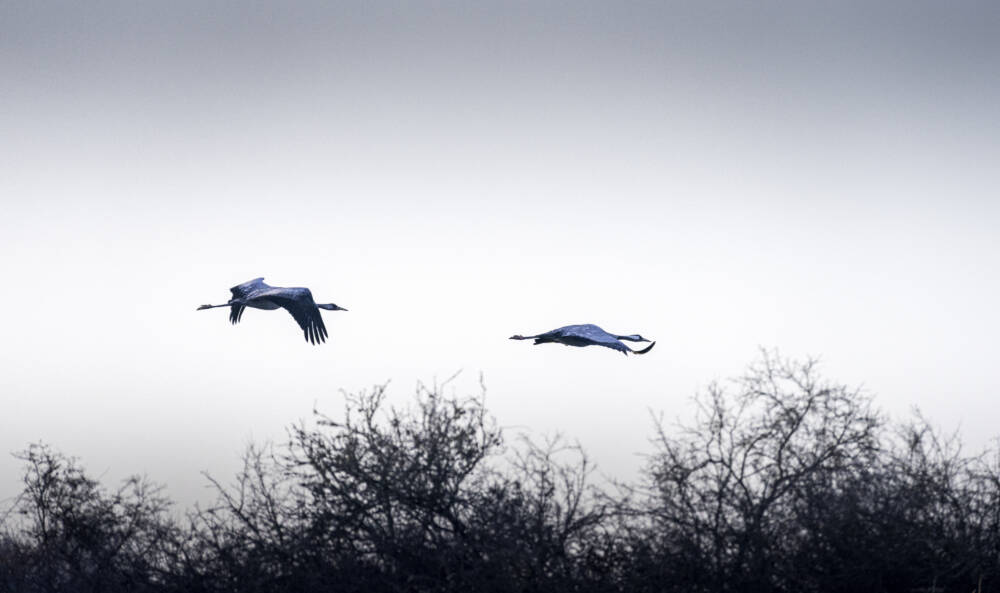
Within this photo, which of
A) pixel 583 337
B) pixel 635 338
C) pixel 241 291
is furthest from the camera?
pixel 241 291

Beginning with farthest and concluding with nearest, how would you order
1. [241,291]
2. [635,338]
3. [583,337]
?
[241,291] < [635,338] < [583,337]

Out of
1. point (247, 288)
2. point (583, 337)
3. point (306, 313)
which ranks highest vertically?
point (247, 288)

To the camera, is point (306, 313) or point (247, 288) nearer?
point (306, 313)

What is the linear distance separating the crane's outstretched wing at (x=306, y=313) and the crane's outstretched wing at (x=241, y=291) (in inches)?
67.2

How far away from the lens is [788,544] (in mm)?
18484

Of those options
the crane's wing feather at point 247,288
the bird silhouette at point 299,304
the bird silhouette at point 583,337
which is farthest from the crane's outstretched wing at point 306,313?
the bird silhouette at point 583,337

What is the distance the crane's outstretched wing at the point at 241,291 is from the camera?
60.3 ft

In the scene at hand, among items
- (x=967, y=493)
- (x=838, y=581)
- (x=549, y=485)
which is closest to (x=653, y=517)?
(x=549, y=485)

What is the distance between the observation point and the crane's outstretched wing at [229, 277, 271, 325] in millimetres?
18391

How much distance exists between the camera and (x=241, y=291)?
1852 centimetres

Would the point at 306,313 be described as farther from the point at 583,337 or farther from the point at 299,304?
the point at 583,337

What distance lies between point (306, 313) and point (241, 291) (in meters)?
2.26

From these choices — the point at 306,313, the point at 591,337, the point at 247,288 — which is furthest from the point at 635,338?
the point at 247,288

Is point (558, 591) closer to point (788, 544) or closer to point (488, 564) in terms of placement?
point (488, 564)
